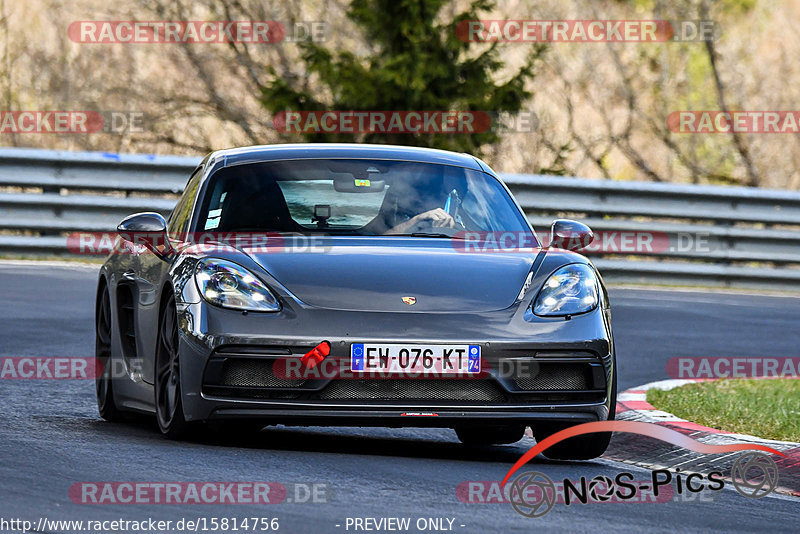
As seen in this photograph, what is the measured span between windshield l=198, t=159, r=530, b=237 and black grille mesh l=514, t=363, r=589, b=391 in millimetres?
1117

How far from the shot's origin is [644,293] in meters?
17.1

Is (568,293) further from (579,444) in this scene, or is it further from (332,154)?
(332,154)

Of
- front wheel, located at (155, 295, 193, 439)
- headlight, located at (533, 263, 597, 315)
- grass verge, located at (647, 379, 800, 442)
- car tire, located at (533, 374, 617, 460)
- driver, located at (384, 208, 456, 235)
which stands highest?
driver, located at (384, 208, 456, 235)

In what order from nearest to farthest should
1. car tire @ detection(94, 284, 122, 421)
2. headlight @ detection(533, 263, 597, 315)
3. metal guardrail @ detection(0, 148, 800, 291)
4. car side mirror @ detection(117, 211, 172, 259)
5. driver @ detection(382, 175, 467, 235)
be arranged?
headlight @ detection(533, 263, 597, 315)
car side mirror @ detection(117, 211, 172, 259)
driver @ detection(382, 175, 467, 235)
car tire @ detection(94, 284, 122, 421)
metal guardrail @ detection(0, 148, 800, 291)

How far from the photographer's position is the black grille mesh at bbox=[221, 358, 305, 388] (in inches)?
Result: 269

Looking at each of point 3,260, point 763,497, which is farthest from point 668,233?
point 763,497

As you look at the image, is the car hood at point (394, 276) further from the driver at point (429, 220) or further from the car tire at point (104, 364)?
the car tire at point (104, 364)

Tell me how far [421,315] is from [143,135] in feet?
73.0

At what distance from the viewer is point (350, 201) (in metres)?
7.88

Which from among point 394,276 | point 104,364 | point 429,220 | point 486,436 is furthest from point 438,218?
point 104,364

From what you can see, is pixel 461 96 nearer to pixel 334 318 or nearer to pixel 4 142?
pixel 4 142

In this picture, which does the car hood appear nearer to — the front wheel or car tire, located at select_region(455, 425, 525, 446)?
the front wheel

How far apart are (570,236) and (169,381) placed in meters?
2.03

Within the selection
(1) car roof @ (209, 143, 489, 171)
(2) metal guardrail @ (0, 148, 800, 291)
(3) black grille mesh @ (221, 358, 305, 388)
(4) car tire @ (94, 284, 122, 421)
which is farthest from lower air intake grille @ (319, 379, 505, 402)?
(2) metal guardrail @ (0, 148, 800, 291)
